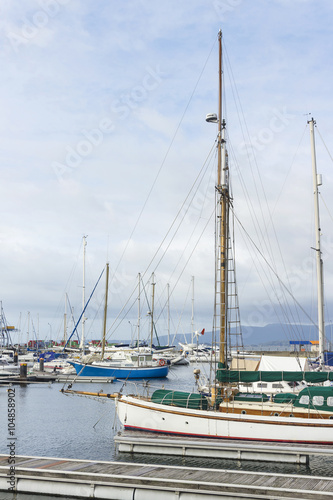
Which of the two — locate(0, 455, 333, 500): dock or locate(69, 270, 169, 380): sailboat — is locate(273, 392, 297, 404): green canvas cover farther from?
locate(69, 270, 169, 380): sailboat

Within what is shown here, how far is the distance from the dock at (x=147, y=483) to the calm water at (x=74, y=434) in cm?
510

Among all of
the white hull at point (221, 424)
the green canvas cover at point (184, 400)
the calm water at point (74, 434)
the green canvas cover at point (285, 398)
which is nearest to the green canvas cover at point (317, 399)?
the green canvas cover at point (285, 398)

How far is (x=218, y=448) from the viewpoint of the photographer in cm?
2884

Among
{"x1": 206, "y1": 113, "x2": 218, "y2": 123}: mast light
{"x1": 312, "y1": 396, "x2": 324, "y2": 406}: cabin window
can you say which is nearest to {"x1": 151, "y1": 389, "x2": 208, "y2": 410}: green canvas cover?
{"x1": 312, "y1": 396, "x2": 324, "y2": 406}: cabin window

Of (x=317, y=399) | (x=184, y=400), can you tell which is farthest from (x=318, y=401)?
(x=184, y=400)

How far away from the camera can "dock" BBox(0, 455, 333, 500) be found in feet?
69.1

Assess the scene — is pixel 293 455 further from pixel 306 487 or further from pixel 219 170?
pixel 219 170

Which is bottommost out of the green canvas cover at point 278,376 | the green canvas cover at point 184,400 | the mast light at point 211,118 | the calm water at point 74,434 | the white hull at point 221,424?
the calm water at point 74,434

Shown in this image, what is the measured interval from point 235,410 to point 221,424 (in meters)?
1.56

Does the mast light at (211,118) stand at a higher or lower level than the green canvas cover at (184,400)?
higher

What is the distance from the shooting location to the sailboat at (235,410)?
29719 mm

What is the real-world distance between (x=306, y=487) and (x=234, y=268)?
18328 millimetres

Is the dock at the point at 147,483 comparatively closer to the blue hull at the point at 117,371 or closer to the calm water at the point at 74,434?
the calm water at the point at 74,434

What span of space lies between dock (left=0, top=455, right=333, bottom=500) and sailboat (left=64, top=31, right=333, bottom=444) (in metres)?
6.76
